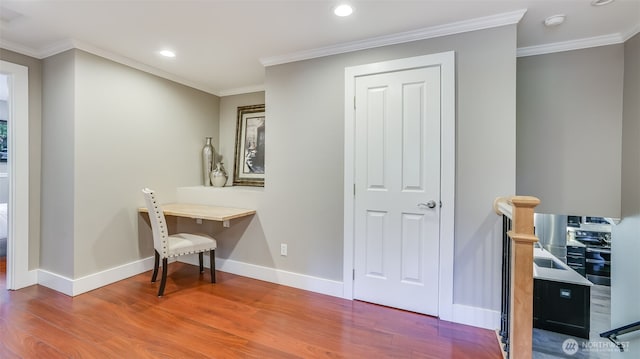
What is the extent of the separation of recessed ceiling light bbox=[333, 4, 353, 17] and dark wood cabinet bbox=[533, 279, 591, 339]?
2916 mm

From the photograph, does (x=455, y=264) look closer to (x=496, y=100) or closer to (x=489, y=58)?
(x=496, y=100)

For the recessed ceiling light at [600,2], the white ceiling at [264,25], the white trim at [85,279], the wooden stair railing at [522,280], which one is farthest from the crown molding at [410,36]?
the white trim at [85,279]

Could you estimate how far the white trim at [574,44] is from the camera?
93.2 inches

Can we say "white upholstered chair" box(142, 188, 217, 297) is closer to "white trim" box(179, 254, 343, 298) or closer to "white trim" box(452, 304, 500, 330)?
"white trim" box(179, 254, 343, 298)

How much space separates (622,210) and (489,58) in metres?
1.70

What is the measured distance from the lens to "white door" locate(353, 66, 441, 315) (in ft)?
7.72

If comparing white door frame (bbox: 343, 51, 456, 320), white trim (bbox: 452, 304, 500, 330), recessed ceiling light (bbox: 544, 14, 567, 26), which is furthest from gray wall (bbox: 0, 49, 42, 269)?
recessed ceiling light (bbox: 544, 14, 567, 26)

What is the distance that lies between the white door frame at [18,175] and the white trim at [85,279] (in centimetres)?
21

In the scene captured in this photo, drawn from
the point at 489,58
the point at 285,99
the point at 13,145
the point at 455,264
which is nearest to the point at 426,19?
the point at 489,58

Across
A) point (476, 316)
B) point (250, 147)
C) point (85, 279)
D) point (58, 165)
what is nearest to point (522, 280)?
point (476, 316)

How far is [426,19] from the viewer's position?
85.7 inches

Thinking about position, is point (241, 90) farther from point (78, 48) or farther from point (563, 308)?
point (563, 308)

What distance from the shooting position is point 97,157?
9.30 ft

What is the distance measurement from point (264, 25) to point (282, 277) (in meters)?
2.36
